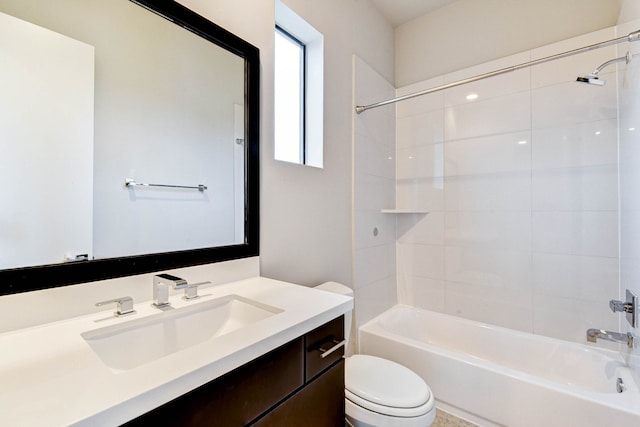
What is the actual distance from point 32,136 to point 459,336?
257 centimetres

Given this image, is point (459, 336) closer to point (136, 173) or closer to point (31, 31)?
point (136, 173)

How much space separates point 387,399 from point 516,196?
1.63 m

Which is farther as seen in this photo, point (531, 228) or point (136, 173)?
point (531, 228)

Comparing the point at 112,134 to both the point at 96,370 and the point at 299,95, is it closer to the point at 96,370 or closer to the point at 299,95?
the point at 96,370

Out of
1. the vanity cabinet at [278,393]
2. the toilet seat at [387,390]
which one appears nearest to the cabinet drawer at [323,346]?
the vanity cabinet at [278,393]

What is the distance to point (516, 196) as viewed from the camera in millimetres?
2031

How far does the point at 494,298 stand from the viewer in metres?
2.11

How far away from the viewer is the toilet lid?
1.21 metres

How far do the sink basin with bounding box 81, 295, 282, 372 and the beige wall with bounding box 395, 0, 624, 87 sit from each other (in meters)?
2.35

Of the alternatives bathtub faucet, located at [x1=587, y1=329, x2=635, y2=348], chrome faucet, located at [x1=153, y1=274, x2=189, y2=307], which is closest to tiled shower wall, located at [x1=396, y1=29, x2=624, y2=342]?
bathtub faucet, located at [x1=587, y1=329, x2=635, y2=348]

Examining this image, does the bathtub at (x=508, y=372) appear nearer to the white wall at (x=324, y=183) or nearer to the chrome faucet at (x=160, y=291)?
the white wall at (x=324, y=183)

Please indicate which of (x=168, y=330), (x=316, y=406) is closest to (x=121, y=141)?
(x=168, y=330)

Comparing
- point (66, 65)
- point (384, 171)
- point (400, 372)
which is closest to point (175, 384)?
point (66, 65)

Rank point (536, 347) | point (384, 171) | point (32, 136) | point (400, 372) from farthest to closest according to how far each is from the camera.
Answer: point (384, 171) < point (536, 347) < point (400, 372) < point (32, 136)
